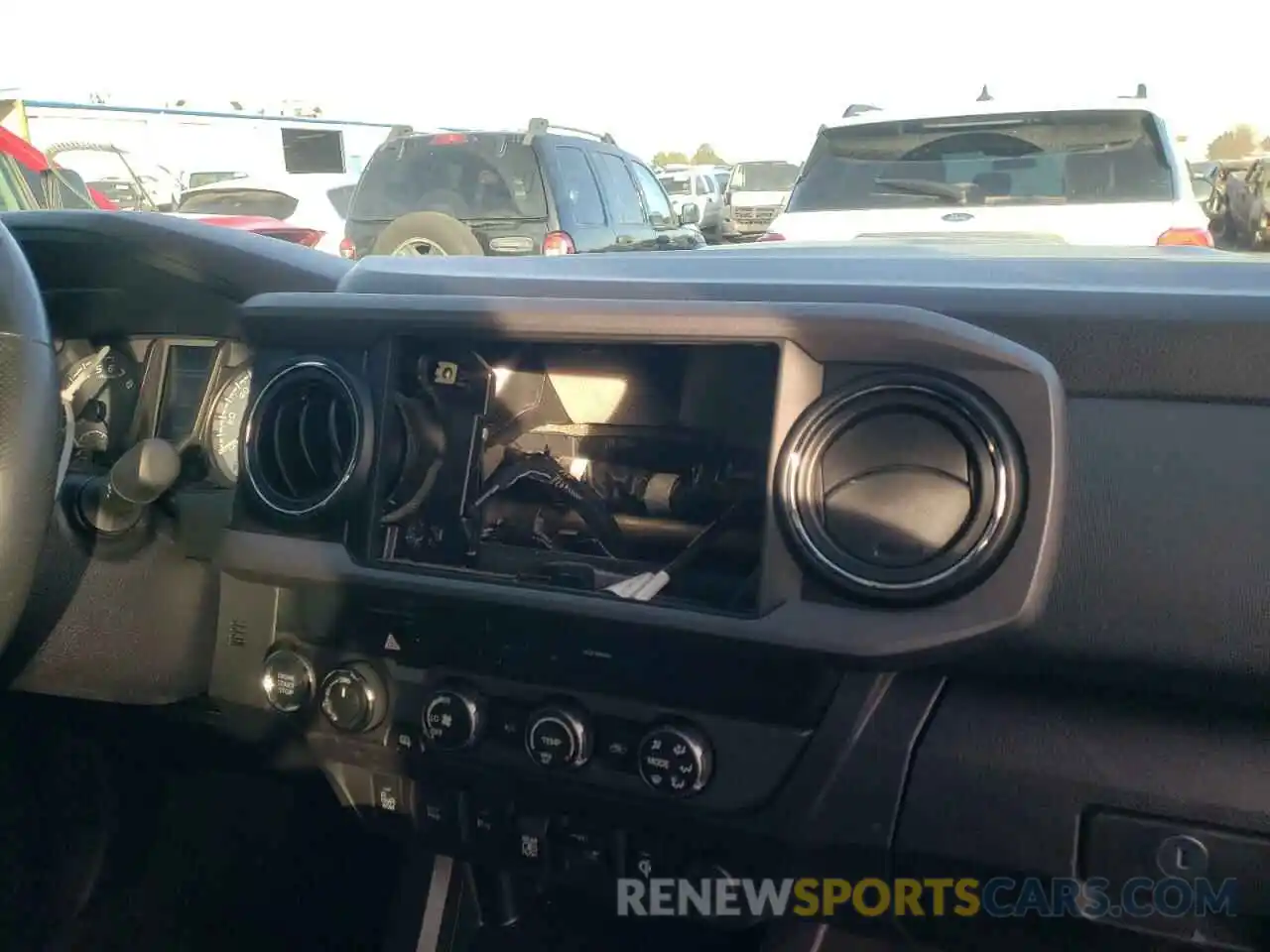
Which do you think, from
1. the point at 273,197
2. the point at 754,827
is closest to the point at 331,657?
the point at 754,827

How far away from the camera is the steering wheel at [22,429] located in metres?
1.98

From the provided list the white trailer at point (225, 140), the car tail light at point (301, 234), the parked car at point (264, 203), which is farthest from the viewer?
the white trailer at point (225, 140)

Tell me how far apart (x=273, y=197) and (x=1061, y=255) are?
43.5 ft

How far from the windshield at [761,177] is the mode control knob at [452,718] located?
78.1ft

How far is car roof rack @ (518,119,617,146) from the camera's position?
10945 millimetres

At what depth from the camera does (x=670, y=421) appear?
2.31 metres

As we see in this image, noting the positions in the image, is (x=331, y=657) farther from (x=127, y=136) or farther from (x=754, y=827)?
(x=127, y=136)

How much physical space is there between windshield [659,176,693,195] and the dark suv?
51.0 feet

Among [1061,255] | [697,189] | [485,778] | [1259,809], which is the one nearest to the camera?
[1259,809]

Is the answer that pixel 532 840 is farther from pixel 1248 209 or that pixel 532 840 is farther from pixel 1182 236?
pixel 1248 209

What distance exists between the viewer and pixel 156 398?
291 centimetres

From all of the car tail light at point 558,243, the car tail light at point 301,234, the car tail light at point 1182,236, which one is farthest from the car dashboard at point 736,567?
the car tail light at point 301,234

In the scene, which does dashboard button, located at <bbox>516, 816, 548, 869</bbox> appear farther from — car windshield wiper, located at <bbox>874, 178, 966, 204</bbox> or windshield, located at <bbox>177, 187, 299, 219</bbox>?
windshield, located at <bbox>177, 187, 299, 219</bbox>

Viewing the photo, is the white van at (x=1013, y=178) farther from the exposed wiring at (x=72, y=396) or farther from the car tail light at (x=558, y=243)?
the car tail light at (x=558, y=243)
